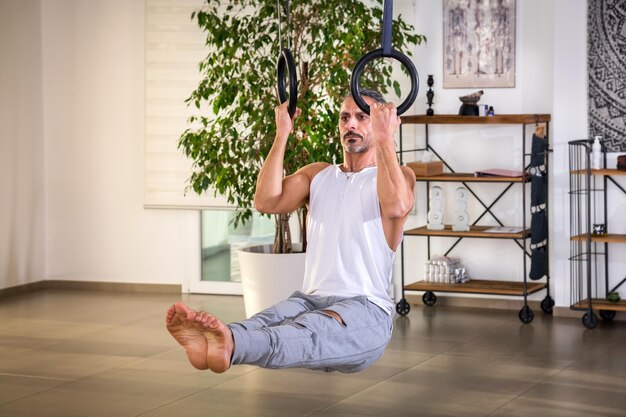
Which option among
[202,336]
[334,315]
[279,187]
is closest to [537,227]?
[279,187]

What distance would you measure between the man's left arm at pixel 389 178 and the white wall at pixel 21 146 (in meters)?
5.15

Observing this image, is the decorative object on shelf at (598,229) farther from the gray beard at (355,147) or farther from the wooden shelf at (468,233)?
the gray beard at (355,147)

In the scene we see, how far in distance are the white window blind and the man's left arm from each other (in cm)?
431

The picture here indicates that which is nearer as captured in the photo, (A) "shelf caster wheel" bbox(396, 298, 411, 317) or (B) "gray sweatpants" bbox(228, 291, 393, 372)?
(B) "gray sweatpants" bbox(228, 291, 393, 372)

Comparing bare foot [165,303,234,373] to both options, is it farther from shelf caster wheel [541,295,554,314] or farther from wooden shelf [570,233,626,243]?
shelf caster wheel [541,295,554,314]

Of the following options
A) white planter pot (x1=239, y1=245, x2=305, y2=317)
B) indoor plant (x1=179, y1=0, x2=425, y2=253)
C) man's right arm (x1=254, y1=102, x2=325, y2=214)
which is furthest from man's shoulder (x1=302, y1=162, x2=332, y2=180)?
white planter pot (x1=239, y1=245, x2=305, y2=317)

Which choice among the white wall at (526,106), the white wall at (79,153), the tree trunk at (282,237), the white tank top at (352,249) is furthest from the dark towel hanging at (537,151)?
the white tank top at (352,249)

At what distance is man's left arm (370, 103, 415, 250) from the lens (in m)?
3.35

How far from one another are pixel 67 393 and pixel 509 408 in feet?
6.88

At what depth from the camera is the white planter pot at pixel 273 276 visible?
247 inches

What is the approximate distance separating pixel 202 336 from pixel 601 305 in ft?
14.0

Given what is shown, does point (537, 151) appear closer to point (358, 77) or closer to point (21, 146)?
point (358, 77)

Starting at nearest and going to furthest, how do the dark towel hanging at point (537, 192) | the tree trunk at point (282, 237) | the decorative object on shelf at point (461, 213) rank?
Answer: the tree trunk at point (282, 237) < the dark towel hanging at point (537, 192) < the decorative object on shelf at point (461, 213)

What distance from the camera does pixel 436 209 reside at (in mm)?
7199
